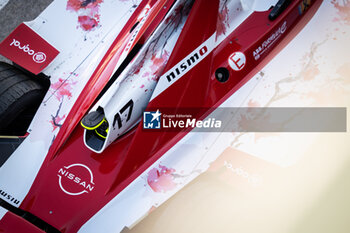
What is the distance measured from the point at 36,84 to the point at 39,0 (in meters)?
1.07

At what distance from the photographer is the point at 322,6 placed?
1.97m

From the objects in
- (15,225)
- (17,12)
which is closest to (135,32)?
(15,225)

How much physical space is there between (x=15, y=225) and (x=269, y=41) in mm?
1481

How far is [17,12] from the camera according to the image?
8.44 ft

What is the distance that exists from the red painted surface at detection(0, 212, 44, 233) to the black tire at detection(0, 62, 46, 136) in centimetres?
44

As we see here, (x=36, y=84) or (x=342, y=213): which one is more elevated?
(x=36, y=84)

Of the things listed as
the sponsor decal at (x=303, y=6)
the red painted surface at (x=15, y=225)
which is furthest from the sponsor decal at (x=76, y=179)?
the sponsor decal at (x=303, y=6)

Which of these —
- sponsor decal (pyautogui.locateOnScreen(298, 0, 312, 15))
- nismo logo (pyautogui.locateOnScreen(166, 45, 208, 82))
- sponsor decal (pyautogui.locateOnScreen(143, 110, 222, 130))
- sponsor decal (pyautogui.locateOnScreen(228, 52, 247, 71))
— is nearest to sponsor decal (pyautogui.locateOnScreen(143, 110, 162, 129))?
sponsor decal (pyautogui.locateOnScreen(143, 110, 222, 130))

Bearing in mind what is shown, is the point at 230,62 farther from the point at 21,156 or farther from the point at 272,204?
the point at 21,156

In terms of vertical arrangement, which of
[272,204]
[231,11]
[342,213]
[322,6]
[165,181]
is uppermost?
[231,11]

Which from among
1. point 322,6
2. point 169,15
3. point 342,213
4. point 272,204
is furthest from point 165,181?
point 322,6

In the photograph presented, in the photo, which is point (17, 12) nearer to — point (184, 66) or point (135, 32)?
point (135, 32)

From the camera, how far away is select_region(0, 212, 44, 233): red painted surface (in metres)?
1.43

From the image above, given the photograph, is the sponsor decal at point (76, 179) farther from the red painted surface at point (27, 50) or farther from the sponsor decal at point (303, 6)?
the sponsor decal at point (303, 6)
